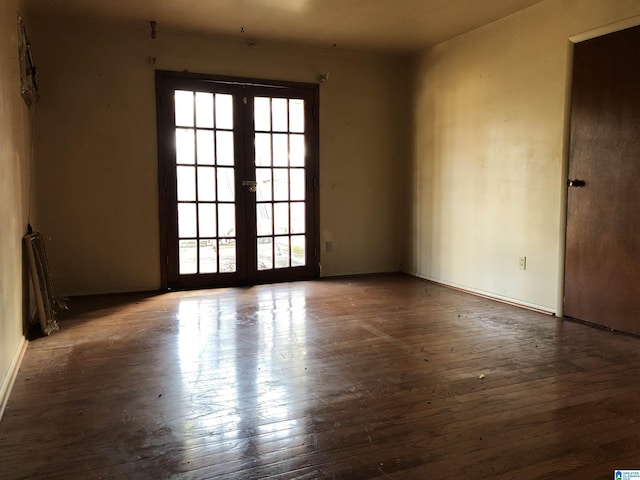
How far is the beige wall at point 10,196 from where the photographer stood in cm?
254

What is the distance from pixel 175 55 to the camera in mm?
4777

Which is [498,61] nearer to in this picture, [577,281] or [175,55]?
[577,281]

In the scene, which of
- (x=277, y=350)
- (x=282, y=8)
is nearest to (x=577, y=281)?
(x=277, y=350)

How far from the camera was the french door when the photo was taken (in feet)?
15.9

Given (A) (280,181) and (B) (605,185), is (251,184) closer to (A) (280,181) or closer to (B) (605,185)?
(A) (280,181)

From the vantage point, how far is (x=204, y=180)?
4961mm

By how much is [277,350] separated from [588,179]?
2.55 m

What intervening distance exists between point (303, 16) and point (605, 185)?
2772mm

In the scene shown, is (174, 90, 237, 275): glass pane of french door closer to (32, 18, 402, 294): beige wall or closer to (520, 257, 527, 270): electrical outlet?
(32, 18, 402, 294): beige wall

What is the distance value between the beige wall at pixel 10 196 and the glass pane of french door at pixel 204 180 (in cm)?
153

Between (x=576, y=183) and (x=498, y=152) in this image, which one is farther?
(x=498, y=152)

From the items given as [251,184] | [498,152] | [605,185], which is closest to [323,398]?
[605,185]

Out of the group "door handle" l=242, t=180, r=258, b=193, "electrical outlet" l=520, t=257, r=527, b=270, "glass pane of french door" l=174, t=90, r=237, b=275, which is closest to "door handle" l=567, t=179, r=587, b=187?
"electrical outlet" l=520, t=257, r=527, b=270

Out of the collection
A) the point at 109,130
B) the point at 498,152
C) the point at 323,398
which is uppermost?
the point at 109,130
